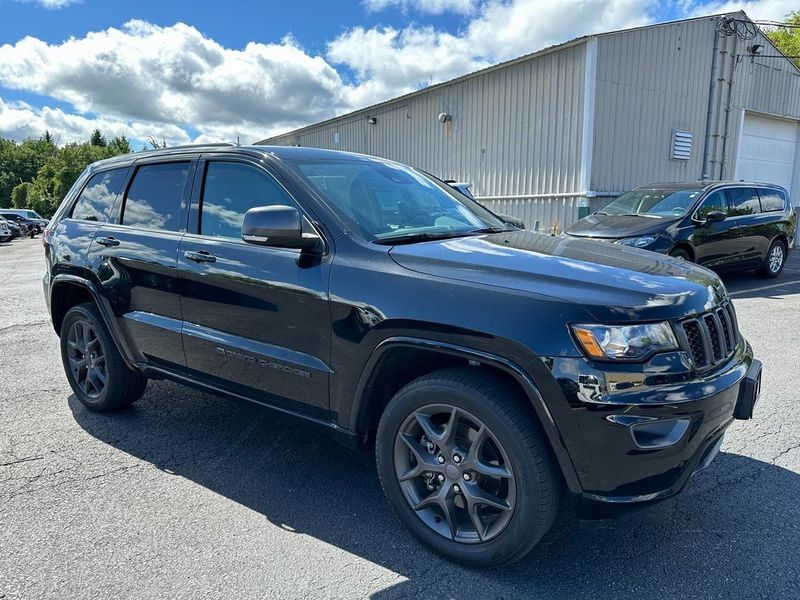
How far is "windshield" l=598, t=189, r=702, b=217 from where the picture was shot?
8969mm

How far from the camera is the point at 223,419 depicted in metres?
4.03

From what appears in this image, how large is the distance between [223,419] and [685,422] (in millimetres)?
3017

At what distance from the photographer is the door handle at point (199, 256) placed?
10.3 feet

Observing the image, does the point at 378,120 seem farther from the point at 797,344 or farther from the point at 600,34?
the point at 797,344

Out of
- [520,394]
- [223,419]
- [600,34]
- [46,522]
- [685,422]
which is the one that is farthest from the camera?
[600,34]

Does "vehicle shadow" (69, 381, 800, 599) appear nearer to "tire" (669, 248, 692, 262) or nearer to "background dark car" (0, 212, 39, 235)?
"tire" (669, 248, 692, 262)

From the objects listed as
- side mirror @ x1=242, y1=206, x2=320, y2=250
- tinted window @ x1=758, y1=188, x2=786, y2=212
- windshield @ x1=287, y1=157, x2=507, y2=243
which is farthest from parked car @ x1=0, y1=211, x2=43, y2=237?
side mirror @ x1=242, y1=206, x2=320, y2=250

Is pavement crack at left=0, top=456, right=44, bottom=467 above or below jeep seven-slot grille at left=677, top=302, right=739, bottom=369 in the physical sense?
below

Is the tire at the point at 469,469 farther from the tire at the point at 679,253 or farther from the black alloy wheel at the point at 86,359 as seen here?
the tire at the point at 679,253

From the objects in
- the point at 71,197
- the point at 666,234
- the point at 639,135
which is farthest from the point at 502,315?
the point at 639,135

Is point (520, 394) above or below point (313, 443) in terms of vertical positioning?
above

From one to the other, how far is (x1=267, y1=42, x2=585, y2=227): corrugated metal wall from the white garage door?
6079 mm

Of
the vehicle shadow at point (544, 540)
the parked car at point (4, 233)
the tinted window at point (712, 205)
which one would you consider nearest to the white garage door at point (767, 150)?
the tinted window at point (712, 205)

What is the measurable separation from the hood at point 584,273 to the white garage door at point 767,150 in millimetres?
15693
